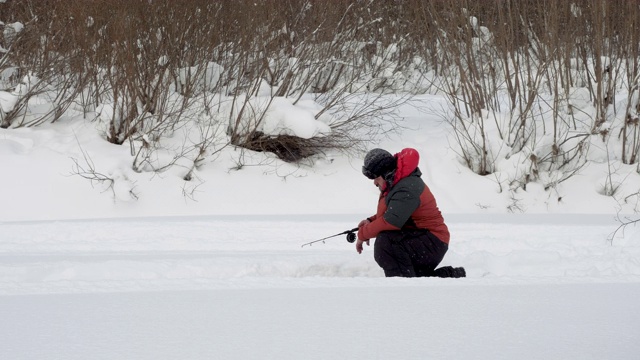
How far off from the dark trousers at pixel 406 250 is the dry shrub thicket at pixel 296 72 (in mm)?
5581

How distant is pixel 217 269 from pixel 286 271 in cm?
47

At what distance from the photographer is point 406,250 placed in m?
5.44

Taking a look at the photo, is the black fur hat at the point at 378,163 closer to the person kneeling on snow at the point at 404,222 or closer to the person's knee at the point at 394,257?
the person kneeling on snow at the point at 404,222

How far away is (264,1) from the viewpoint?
12.1m

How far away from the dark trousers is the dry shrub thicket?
558 centimetres

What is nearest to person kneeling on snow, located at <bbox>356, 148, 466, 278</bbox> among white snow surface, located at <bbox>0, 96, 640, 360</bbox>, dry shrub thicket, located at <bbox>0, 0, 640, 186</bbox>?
white snow surface, located at <bbox>0, 96, 640, 360</bbox>

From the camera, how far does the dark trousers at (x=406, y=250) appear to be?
17.8 feet

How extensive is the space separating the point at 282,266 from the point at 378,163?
133 cm

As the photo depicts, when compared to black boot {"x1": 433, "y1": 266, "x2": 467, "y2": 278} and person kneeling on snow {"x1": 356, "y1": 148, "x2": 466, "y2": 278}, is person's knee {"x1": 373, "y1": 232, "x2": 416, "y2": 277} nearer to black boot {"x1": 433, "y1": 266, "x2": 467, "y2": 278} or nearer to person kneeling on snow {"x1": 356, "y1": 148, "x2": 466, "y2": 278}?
person kneeling on snow {"x1": 356, "y1": 148, "x2": 466, "y2": 278}

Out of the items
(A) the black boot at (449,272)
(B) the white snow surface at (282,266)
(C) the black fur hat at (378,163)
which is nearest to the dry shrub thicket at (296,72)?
(B) the white snow surface at (282,266)

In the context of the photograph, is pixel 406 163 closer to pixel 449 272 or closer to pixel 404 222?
pixel 404 222

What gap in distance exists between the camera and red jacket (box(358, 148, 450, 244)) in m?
5.24

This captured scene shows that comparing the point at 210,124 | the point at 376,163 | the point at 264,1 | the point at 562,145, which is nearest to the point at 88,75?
Answer: the point at 210,124

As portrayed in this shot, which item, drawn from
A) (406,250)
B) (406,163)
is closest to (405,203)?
(406,163)
